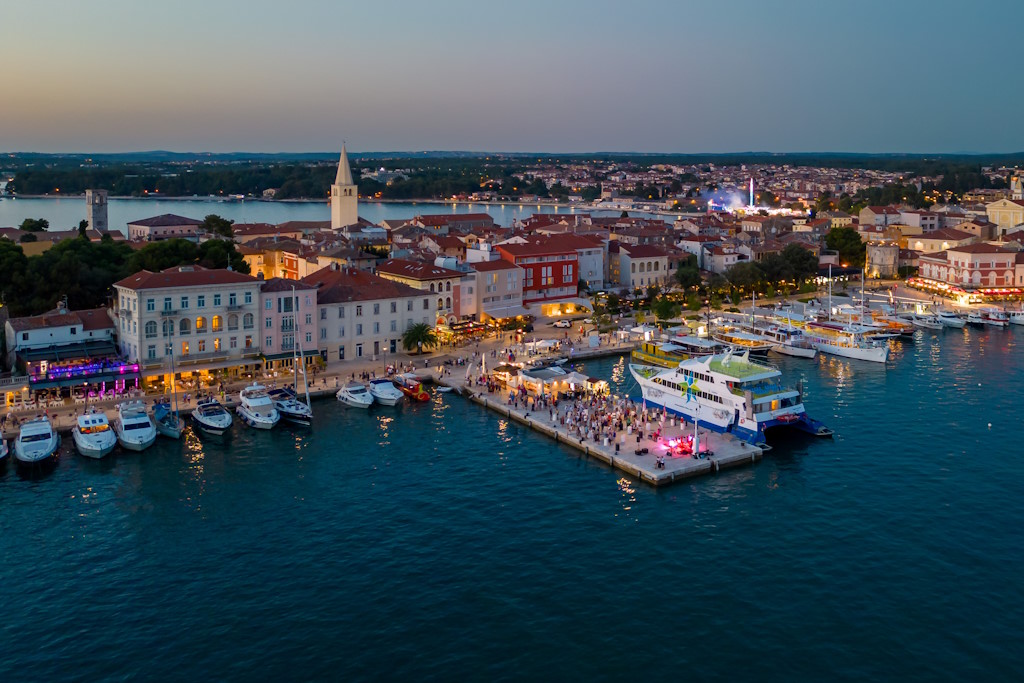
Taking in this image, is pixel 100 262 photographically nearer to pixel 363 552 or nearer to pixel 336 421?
pixel 336 421

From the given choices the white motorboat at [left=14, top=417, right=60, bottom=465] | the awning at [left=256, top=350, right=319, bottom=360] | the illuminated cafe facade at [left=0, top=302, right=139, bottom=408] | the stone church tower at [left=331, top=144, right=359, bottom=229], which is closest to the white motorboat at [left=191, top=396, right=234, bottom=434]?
the illuminated cafe facade at [left=0, top=302, right=139, bottom=408]

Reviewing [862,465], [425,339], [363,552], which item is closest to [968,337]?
[862,465]

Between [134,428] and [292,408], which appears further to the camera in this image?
[292,408]

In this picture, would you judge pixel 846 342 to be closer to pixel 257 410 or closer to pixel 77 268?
pixel 257 410

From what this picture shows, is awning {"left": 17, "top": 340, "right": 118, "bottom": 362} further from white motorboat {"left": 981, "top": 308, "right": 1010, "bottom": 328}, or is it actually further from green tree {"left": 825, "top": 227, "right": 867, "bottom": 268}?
green tree {"left": 825, "top": 227, "right": 867, "bottom": 268}

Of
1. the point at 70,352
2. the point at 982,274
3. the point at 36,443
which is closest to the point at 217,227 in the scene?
the point at 70,352

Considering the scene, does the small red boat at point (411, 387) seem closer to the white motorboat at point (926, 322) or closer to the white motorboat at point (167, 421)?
the white motorboat at point (167, 421)
